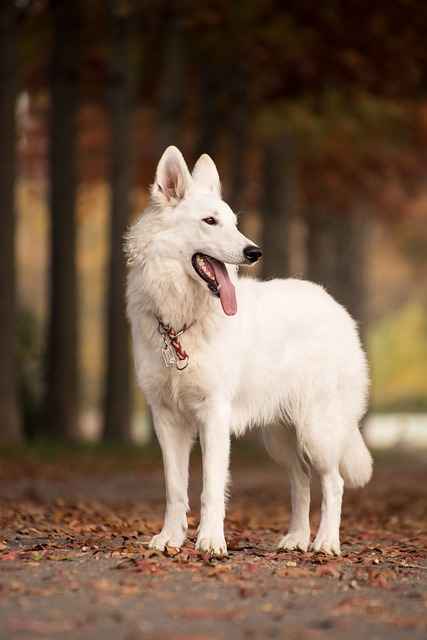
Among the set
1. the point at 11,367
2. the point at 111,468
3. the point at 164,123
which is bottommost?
the point at 111,468

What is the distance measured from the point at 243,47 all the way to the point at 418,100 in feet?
12.0

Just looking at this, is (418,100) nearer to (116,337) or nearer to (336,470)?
(116,337)

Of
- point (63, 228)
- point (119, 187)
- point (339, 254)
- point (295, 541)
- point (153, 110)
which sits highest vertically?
point (153, 110)

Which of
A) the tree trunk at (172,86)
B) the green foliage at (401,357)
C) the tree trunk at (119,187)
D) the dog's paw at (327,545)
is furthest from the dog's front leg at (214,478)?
the green foliage at (401,357)

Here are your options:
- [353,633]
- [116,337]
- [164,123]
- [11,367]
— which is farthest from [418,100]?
[353,633]

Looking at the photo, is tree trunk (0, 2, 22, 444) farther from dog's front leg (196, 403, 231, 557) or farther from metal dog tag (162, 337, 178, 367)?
dog's front leg (196, 403, 231, 557)

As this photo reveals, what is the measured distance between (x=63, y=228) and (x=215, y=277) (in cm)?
1488

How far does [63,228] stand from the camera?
76.0 feet

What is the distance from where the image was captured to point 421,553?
9.47 m

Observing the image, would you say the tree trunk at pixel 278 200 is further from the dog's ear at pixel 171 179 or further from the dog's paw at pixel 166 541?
the dog's paw at pixel 166 541

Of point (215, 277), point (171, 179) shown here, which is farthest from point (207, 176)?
point (215, 277)

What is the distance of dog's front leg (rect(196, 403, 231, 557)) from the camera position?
833cm

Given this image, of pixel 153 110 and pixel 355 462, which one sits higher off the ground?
pixel 153 110

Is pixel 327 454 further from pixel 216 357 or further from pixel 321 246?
pixel 321 246
